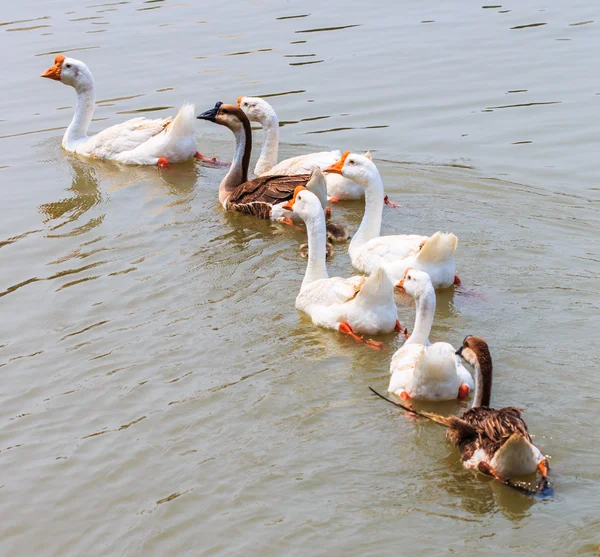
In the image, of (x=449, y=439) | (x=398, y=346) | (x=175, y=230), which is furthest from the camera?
(x=175, y=230)

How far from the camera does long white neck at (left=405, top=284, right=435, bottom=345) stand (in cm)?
729

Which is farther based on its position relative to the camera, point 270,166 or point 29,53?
point 29,53

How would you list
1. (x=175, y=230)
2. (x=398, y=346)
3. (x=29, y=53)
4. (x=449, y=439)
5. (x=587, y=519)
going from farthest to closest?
(x=29, y=53) → (x=175, y=230) → (x=398, y=346) → (x=449, y=439) → (x=587, y=519)

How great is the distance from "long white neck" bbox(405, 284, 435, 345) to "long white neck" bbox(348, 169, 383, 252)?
8.01ft

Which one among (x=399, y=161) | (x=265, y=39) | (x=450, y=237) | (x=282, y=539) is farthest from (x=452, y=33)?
(x=282, y=539)

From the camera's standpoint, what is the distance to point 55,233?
36.2 feet

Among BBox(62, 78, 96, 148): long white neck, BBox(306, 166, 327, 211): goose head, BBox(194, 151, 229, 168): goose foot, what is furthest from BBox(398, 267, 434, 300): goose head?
BBox(62, 78, 96, 148): long white neck

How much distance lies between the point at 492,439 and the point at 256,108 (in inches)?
302

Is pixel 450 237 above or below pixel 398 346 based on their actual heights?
above

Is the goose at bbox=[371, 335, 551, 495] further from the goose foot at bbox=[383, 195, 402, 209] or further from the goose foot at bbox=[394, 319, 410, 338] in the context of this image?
the goose foot at bbox=[383, 195, 402, 209]

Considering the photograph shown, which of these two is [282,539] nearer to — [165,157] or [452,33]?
[165,157]

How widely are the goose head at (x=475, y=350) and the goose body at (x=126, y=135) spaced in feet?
23.9

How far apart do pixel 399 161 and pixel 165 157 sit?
132 inches

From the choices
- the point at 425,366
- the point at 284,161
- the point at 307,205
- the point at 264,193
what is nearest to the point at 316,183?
the point at 264,193
